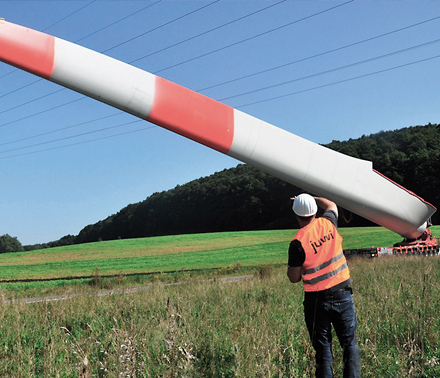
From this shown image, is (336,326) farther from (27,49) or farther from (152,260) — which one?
(152,260)

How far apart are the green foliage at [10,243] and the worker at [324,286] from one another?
86.7 metres

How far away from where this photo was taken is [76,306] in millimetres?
7641

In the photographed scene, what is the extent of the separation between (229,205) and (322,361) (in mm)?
62623

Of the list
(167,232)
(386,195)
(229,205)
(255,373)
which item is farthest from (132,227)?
(255,373)

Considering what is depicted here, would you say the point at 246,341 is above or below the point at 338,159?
below

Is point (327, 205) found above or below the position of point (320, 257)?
above

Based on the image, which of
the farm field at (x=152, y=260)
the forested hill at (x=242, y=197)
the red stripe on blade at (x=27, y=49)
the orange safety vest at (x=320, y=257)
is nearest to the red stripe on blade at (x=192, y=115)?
the red stripe on blade at (x=27, y=49)

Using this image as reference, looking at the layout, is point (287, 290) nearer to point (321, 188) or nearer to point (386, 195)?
point (321, 188)

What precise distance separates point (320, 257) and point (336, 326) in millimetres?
658

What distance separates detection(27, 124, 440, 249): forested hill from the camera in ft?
190

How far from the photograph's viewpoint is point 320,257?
3730 mm

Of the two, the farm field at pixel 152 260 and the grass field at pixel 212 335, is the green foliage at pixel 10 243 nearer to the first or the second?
the farm field at pixel 152 260

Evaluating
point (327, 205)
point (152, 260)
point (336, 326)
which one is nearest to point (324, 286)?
point (336, 326)

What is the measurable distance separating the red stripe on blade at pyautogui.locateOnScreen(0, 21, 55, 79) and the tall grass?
430 cm
